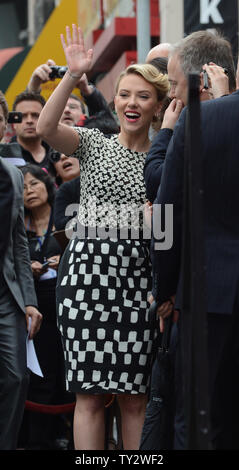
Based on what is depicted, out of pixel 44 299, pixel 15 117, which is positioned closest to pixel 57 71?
Answer: pixel 15 117

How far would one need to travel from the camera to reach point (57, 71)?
684 centimetres

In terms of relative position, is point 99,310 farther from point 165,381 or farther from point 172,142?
point 172,142

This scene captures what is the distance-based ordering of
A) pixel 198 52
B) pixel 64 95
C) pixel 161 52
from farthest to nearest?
pixel 161 52, pixel 64 95, pixel 198 52

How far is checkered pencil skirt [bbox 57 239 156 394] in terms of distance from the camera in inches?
201

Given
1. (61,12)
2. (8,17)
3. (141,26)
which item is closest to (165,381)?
(141,26)

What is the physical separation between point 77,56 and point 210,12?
22.8 feet

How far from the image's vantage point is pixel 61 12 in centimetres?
1320

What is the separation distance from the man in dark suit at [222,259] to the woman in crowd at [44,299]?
328 cm

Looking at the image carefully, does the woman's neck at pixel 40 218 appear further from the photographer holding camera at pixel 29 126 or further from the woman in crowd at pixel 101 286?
the woman in crowd at pixel 101 286

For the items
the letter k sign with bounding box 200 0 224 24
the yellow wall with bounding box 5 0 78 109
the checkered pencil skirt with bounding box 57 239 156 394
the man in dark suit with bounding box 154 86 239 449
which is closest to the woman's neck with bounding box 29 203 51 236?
the checkered pencil skirt with bounding box 57 239 156 394

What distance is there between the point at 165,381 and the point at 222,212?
1044 millimetres

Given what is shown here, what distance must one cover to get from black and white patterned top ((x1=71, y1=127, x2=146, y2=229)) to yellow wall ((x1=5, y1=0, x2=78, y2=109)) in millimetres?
6379

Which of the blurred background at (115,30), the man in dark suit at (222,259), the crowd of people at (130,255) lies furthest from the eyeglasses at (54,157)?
the man in dark suit at (222,259)

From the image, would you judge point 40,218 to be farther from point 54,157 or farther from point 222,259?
point 222,259
